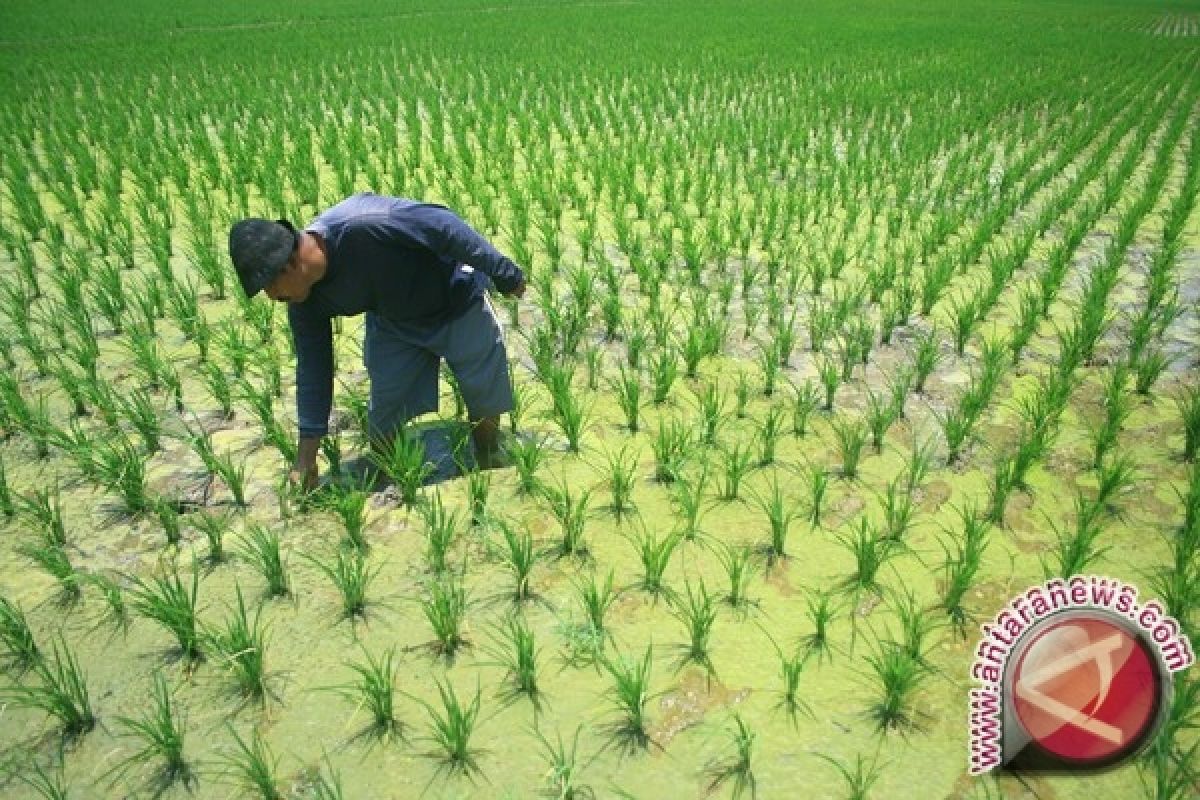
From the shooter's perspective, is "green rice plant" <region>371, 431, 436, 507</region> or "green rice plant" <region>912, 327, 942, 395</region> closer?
"green rice plant" <region>371, 431, 436, 507</region>

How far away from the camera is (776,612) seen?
184cm

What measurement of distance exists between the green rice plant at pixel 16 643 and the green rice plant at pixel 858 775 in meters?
1.73

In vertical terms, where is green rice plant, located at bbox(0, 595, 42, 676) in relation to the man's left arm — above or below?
below

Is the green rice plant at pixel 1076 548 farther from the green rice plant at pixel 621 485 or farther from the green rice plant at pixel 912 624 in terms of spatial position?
the green rice plant at pixel 621 485

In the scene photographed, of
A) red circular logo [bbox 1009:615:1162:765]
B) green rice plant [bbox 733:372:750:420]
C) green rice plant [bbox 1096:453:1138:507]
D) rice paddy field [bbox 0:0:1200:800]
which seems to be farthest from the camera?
green rice plant [bbox 733:372:750:420]

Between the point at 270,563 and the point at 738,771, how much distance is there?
1208mm

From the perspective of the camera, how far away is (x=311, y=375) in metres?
2.12

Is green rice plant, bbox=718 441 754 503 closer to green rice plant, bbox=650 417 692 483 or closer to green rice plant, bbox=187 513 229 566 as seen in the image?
green rice plant, bbox=650 417 692 483

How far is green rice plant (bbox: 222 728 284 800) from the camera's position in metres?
1.41

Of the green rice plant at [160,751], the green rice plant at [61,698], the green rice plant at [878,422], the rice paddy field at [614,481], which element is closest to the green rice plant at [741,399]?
the rice paddy field at [614,481]

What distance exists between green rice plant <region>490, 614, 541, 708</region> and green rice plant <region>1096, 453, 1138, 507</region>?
1.59 metres

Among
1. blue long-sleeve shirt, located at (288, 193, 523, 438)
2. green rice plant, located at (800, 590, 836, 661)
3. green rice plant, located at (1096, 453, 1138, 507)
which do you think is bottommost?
green rice plant, located at (800, 590, 836, 661)

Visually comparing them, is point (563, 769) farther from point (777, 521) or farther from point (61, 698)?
point (61, 698)

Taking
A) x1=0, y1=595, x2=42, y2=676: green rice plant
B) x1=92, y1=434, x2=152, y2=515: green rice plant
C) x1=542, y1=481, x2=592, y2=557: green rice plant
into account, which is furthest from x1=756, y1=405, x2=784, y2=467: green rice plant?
x1=0, y1=595, x2=42, y2=676: green rice plant
